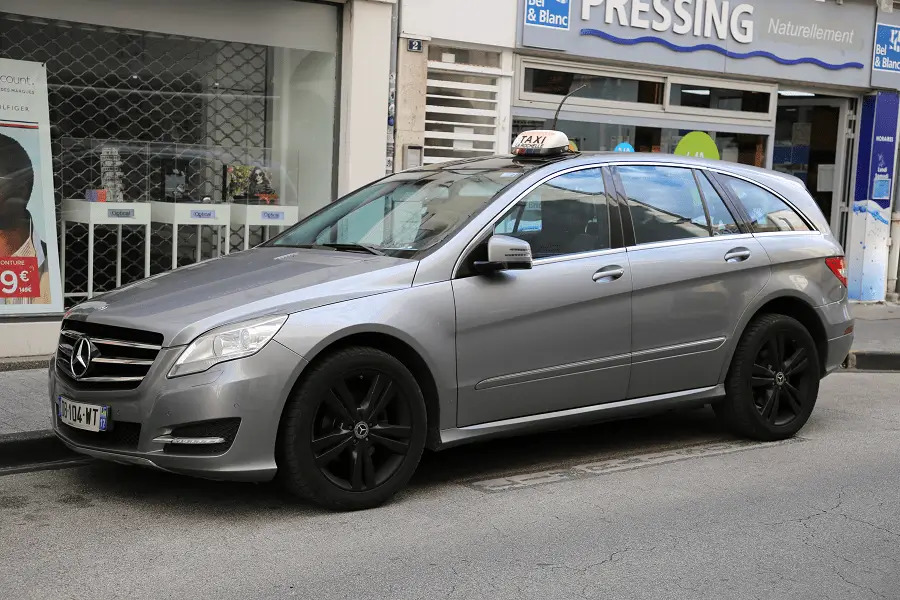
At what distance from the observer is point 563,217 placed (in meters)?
6.09

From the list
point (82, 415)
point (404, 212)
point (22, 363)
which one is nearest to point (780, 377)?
point (404, 212)

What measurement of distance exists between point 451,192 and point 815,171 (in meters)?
11.3

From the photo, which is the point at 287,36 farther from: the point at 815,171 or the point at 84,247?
the point at 815,171

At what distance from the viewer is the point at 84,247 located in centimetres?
962

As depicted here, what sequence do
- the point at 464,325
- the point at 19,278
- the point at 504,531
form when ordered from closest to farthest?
the point at 504,531 < the point at 464,325 < the point at 19,278

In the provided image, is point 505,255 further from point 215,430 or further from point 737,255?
point 737,255

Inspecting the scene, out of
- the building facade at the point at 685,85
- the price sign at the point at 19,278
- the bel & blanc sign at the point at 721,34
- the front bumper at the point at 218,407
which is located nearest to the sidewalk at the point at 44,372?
the price sign at the point at 19,278

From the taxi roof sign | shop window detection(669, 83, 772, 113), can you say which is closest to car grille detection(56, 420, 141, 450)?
the taxi roof sign

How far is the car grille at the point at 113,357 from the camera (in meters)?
4.97

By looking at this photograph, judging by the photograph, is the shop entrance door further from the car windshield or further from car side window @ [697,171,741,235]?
the car windshield

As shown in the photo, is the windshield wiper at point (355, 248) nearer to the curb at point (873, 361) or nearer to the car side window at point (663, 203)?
the car side window at point (663, 203)

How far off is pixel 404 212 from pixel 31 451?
7.96 ft

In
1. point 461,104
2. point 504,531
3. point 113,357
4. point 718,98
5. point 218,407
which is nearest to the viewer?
point 218,407

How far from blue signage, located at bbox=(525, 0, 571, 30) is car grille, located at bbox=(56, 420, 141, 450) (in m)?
7.72
